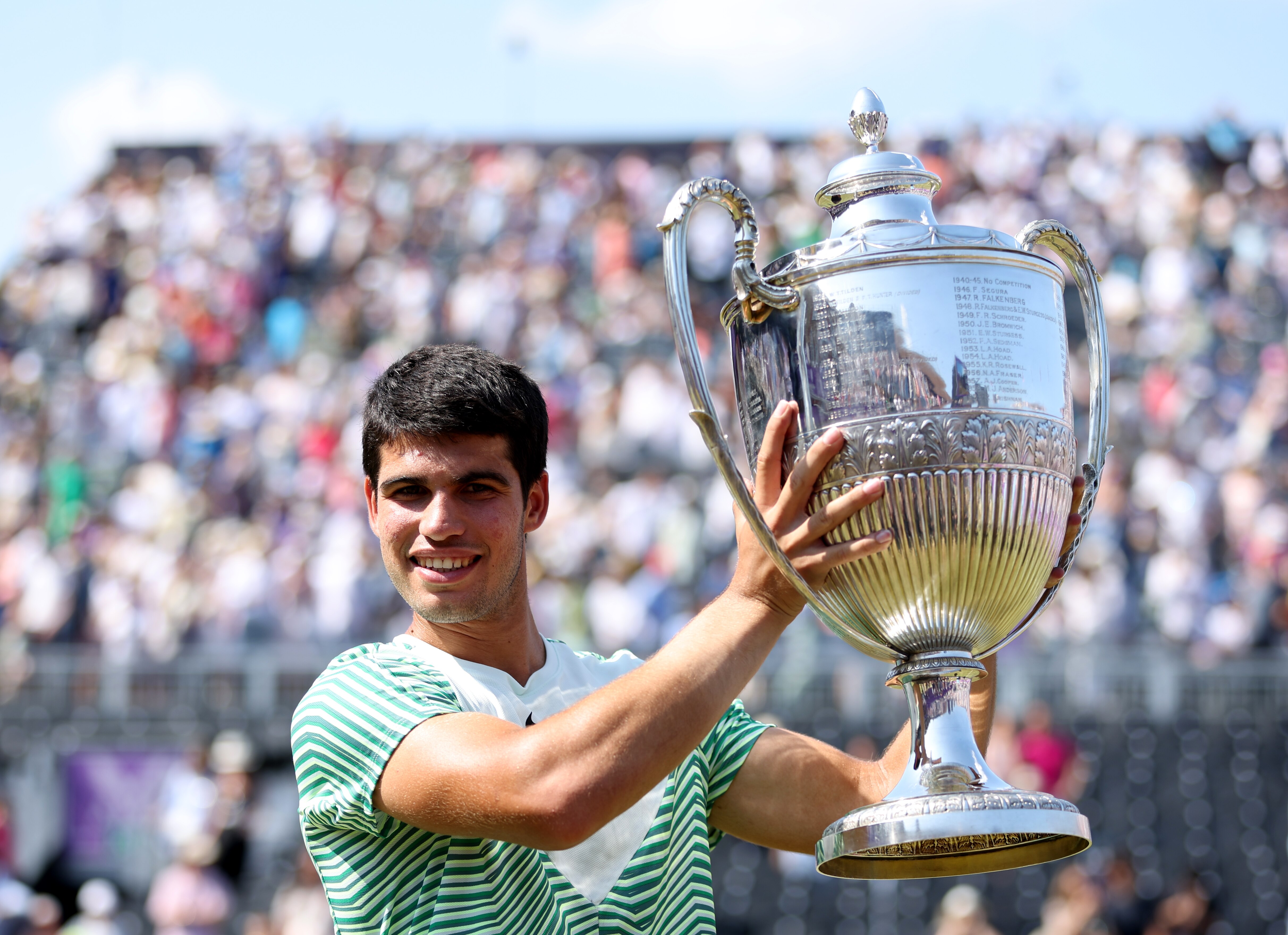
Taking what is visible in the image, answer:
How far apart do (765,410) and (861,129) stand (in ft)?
1.44

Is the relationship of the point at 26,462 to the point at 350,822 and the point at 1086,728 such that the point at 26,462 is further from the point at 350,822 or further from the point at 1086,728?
the point at 350,822

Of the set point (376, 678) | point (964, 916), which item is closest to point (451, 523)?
point (376, 678)

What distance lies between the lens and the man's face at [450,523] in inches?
81.8

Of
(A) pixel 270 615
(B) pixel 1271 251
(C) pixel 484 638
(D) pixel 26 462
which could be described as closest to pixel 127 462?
(D) pixel 26 462

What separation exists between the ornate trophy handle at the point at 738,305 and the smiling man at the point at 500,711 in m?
0.04

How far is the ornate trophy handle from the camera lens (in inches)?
77.4

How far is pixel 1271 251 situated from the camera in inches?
563

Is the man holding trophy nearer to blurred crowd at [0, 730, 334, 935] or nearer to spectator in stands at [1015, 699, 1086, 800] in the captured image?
blurred crowd at [0, 730, 334, 935]

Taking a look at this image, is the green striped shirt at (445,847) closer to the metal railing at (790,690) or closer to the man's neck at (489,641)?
the man's neck at (489,641)

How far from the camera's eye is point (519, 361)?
44.5ft

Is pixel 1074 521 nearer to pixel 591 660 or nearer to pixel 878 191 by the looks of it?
pixel 878 191

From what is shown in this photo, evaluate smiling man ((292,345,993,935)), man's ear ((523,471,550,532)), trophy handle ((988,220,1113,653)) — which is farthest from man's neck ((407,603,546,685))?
trophy handle ((988,220,1113,653))

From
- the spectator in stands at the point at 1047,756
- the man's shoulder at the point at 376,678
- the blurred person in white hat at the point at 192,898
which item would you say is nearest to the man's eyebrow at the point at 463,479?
the man's shoulder at the point at 376,678

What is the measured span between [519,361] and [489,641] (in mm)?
11453
